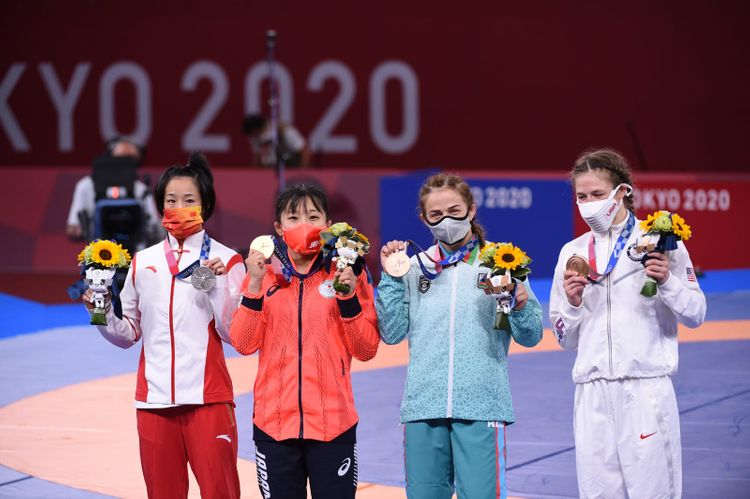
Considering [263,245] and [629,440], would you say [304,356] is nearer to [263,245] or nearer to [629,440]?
[263,245]

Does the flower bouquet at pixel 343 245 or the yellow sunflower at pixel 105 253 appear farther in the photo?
the yellow sunflower at pixel 105 253

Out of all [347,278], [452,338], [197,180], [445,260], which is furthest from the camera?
[197,180]

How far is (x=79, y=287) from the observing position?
19.4 ft

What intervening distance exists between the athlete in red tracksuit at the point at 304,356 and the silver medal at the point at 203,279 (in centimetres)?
17

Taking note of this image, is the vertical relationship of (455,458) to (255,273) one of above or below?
below

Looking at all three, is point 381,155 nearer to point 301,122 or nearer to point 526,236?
point 301,122

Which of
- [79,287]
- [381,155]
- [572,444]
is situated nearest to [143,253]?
[79,287]

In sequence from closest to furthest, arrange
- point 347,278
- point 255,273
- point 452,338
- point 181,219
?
point 347,278 < point 255,273 < point 452,338 < point 181,219

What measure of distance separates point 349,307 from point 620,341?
44.5 inches

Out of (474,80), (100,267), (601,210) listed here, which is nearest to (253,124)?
(474,80)

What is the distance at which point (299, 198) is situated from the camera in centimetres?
556

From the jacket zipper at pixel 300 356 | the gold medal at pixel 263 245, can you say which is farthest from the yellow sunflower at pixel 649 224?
the gold medal at pixel 263 245

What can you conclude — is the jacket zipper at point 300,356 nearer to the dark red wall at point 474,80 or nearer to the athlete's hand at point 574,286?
the athlete's hand at point 574,286

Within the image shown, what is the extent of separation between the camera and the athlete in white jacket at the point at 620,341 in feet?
17.5
